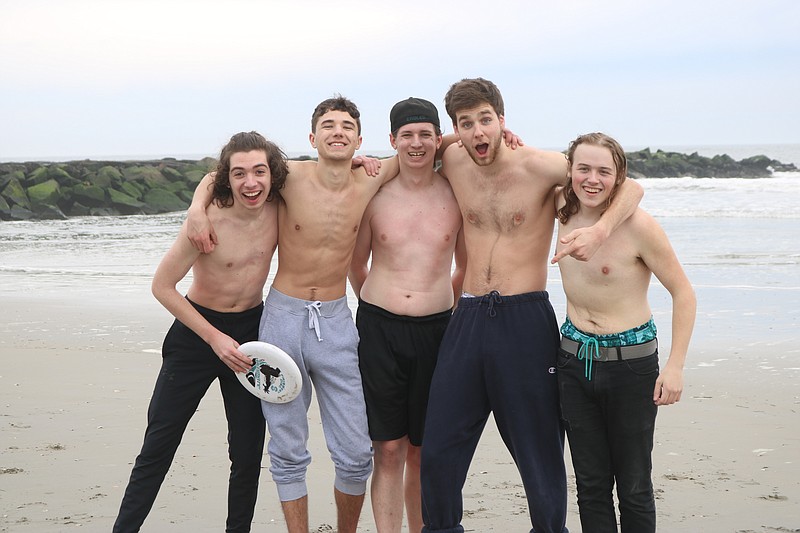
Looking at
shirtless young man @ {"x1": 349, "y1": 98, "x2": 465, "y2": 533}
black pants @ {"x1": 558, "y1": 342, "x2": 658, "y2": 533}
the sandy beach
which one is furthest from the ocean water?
black pants @ {"x1": 558, "y1": 342, "x2": 658, "y2": 533}

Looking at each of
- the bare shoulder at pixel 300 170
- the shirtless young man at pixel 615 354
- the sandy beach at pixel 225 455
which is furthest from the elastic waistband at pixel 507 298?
the sandy beach at pixel 225 455

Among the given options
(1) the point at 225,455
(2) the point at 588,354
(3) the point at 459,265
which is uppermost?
(3) the point at 459,265

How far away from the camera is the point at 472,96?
4254 millimetres

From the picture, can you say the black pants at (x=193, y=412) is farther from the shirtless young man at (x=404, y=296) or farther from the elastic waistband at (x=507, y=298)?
the elastic waistband at (x=507, y=298)

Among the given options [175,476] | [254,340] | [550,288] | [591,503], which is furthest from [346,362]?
[550,288]

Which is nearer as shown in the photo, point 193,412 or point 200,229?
point 200,229

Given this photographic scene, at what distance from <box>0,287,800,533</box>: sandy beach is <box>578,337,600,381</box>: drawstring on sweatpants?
1.53m

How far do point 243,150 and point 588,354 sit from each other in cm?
185

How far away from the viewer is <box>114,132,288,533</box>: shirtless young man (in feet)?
14.6

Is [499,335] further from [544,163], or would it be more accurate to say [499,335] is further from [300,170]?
[300,170]

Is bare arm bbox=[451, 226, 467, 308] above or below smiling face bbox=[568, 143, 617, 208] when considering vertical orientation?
below

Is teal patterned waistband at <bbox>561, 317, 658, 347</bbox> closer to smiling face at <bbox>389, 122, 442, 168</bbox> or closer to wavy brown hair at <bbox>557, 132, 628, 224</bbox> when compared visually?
wavy brown hair at <bbox>557, 132, 628, 224</bbox>

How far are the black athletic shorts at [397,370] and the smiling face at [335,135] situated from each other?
31.1 inches

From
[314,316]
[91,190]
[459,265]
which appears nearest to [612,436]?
[459,265]
